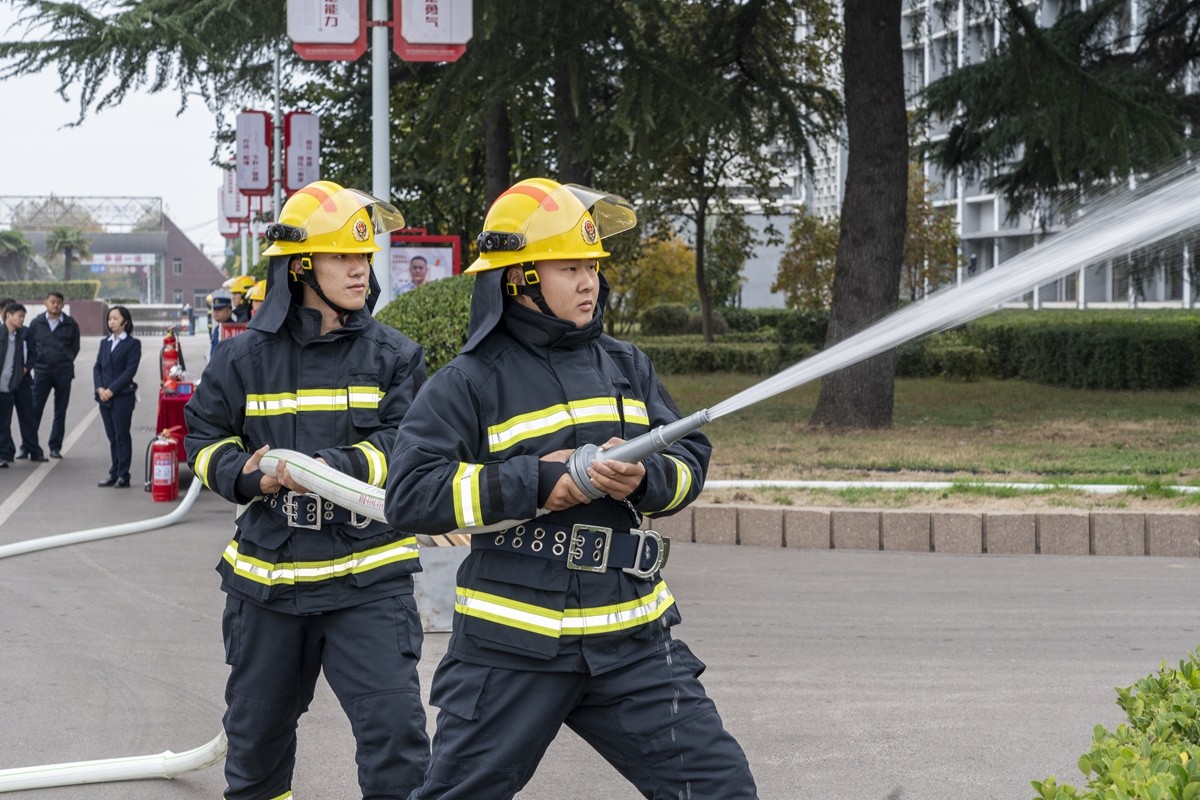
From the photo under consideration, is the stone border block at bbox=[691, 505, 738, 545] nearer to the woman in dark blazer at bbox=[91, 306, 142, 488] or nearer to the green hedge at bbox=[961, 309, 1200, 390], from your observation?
the woman in dark blazer at bbox=[91, 306, 142, 488]

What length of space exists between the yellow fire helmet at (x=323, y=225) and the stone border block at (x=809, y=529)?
5.81 meters

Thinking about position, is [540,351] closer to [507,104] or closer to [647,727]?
[647,727]

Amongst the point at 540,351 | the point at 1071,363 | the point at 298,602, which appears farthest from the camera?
the point at 1071,363

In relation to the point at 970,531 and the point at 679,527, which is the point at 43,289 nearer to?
the point at 679,527

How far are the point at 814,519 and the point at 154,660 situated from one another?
4.48m

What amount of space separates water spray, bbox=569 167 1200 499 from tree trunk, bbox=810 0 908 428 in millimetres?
11797

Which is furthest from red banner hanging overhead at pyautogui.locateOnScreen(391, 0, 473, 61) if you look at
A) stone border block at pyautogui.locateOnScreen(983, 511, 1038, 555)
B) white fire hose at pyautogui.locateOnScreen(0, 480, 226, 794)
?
white fire hose at pyautogui.locateOnScreen(0, 480, 226, 794)

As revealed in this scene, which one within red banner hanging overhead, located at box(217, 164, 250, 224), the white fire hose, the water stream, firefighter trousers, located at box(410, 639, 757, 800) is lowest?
the white fire hose

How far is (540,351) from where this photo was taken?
11.0ft

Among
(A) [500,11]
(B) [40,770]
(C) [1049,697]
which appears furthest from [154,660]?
(A) [500,11]

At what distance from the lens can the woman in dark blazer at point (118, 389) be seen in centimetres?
1428

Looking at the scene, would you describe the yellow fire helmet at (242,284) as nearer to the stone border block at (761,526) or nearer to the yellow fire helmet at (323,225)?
the stone border block at (761,526)

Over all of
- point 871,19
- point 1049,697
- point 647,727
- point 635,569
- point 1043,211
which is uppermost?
point 871,19

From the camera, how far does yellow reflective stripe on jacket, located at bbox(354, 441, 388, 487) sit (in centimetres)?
413
